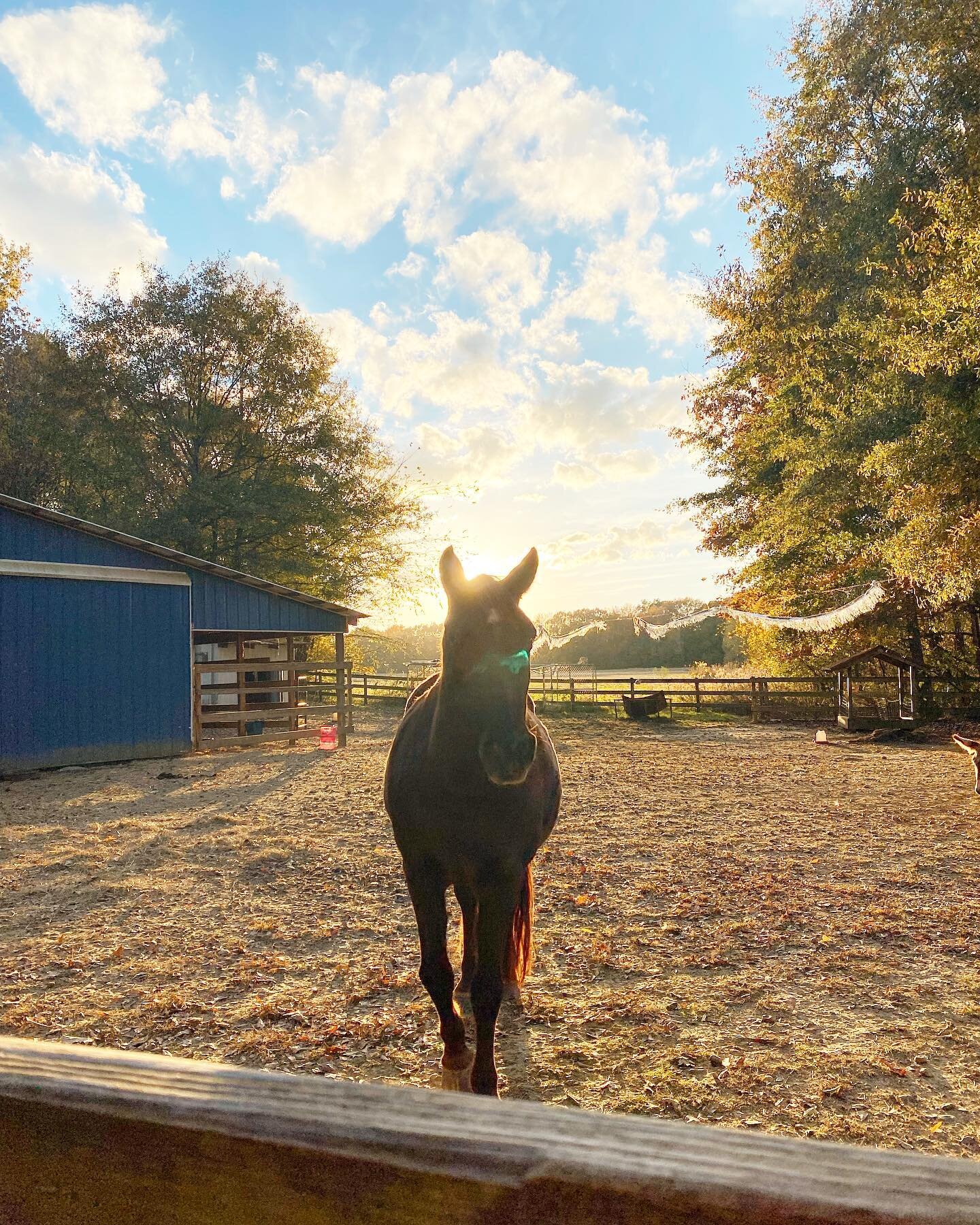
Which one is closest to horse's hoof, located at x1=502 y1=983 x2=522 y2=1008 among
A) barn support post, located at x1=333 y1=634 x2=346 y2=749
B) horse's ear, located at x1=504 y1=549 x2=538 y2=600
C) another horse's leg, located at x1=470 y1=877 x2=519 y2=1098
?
another horse's leg, located at x1=470 y1=877 x2=519 y2=1098

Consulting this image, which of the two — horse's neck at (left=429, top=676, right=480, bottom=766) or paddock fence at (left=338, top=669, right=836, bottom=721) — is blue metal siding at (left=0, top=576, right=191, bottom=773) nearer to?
paddock fence at (left=338, top=669, right=836, bottom=721)

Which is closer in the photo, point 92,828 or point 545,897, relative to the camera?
point 545,897

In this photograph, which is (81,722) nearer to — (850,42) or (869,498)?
(869,498)

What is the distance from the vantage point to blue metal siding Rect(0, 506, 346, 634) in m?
11.8

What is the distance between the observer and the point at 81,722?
1238 cm

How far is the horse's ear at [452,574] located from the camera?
240 cm

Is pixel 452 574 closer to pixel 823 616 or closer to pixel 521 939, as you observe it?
pixel 521 939

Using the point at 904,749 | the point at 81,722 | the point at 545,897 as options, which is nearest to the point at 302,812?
the point at 545,897

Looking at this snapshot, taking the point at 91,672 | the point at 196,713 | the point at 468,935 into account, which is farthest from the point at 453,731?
the point at 196,713

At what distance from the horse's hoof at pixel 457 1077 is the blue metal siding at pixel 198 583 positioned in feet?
40.0

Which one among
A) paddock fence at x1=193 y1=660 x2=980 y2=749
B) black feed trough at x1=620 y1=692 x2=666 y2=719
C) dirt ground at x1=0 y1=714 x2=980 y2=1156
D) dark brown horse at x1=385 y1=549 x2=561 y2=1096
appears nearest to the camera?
dark brown horse at x1=385 y1=549 x2=561 y2=1096

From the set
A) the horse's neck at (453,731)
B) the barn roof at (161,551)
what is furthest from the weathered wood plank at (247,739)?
the horse's neck at (453,731)

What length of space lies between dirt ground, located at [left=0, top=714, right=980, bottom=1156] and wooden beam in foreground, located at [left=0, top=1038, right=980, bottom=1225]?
101 inches

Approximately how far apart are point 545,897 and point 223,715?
1065cm
